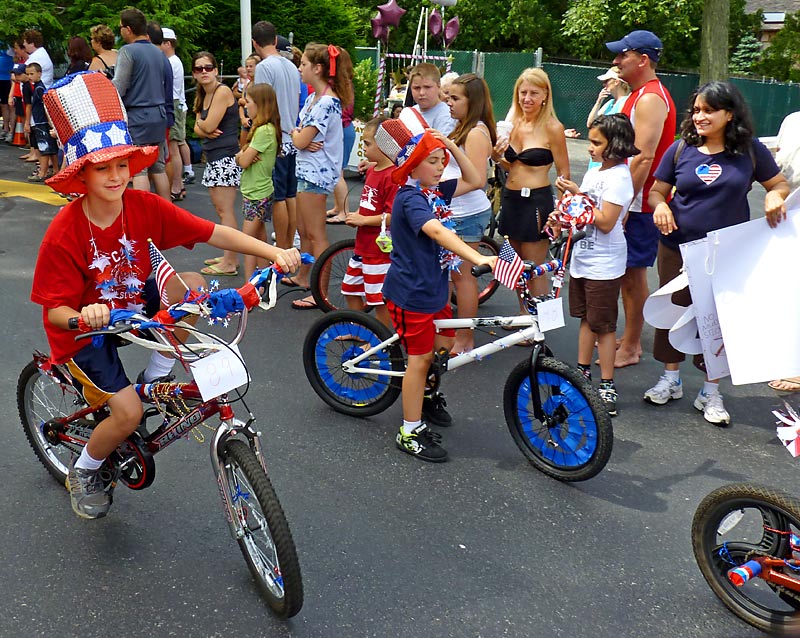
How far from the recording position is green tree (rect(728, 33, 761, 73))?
3439 centimetres

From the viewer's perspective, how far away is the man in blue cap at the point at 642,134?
5676 millimetres

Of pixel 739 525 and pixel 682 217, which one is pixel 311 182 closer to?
pixel 682 217

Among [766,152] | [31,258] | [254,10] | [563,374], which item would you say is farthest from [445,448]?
[254,10]

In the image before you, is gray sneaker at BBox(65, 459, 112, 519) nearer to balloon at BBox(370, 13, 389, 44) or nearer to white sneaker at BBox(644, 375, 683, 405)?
white sneaker at BBox(644, 375, 683, 405)

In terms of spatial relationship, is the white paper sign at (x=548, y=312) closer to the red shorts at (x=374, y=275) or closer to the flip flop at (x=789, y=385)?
the red shorts at (x=374, y=275)

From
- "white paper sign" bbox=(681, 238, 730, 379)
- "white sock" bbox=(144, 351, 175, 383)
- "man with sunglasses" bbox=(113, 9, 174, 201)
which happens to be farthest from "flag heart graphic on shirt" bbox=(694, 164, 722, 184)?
"man with sunglasses" bbox=(113, 9, 174, 201)

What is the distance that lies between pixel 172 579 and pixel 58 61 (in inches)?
503

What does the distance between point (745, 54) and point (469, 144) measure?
3326cm

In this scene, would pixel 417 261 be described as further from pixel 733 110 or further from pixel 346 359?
pixel 733 110

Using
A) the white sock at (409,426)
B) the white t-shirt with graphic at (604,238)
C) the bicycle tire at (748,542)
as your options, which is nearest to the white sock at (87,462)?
the white sock at (409,426)

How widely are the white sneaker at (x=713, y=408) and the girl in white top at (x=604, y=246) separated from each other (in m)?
0.53

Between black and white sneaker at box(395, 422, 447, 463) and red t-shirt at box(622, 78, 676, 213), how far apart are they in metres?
2.18

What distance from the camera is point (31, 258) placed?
811cm

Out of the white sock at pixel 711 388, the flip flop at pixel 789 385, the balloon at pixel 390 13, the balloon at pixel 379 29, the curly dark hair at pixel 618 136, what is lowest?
the flip flop at pixel 789 385
